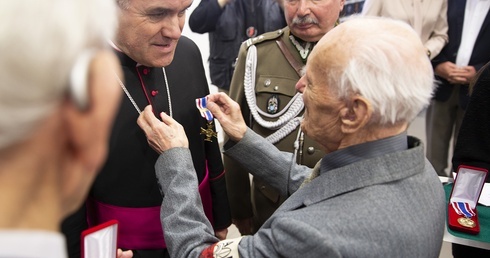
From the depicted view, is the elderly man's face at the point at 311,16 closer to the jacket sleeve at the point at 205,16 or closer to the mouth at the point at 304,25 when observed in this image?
the mouth at the point at 304,25

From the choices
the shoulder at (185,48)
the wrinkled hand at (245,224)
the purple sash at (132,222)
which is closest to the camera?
the purple sash at (132,222)

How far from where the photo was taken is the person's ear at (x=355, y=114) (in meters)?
0.94

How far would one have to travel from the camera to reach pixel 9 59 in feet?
1.29

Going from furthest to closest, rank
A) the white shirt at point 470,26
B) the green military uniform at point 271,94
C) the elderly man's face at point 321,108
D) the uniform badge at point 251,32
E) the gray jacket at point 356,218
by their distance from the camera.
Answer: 1. the uniform badge at point 251,32
2. the white shirt at point 470,26
3. the green military uniform at point 271,94
4. the elderly man's face at point 321,108
5. the gray jacket at point 356,218

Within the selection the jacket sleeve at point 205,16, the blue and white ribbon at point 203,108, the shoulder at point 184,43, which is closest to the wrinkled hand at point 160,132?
the blue and white ribbon at point 203,108

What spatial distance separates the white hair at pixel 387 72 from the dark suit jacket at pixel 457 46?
7.80 ft

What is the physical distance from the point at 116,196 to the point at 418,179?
86cm

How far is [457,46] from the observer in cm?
320

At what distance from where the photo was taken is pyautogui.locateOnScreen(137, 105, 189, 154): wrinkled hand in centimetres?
125

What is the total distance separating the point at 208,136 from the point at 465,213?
0.88m

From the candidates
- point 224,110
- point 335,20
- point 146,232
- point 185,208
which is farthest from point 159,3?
point 335,20

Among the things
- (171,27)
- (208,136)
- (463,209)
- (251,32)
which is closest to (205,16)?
(251,32)

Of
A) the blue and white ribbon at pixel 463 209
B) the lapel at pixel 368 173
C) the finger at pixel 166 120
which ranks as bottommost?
the blue and white ribbon at pixel 463 209

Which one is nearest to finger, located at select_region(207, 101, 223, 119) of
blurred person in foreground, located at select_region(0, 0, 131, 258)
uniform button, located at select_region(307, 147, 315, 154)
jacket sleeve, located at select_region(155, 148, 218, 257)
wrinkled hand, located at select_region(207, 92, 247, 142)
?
wrinkled hand, located at select_region(207, 92, 247, 142)
